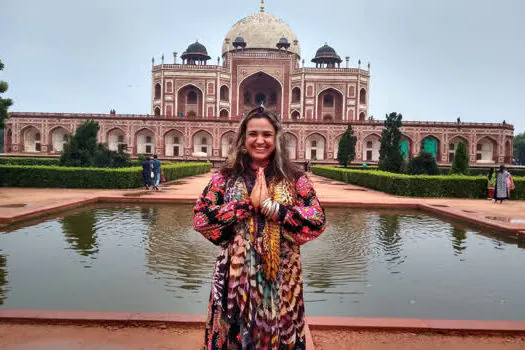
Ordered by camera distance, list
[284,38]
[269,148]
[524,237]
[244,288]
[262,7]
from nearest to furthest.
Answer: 1. [244,288]
2. [269,148]
3. [524,237]
4. [284,38]
5. [262,7]

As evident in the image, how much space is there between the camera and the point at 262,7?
41.5 m

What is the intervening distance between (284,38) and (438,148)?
46.5 ft

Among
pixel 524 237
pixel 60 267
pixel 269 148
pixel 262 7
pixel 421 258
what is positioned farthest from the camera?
pixel 262 7

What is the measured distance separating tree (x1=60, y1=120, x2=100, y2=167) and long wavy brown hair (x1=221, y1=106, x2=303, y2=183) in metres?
11.7

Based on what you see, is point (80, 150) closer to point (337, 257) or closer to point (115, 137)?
Answer: point (337, 257)

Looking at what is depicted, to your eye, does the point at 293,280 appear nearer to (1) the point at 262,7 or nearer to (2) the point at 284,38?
(2) the point at 284,38

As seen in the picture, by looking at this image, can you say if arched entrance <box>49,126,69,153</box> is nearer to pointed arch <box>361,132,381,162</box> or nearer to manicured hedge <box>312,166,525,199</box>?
pointed arch <box>361,132,381,162</box>

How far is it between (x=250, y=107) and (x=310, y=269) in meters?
30.4

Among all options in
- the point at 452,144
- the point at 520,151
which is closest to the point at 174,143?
the point at 452,144

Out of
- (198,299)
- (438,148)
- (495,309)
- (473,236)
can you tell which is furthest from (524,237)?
(438,148)

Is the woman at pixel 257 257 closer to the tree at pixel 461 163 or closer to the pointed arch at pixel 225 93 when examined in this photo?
the tree at pixel 461 163

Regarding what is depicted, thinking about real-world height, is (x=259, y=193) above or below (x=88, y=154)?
below

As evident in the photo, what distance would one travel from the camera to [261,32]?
3888cm

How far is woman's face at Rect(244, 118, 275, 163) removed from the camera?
1841 millimetres
